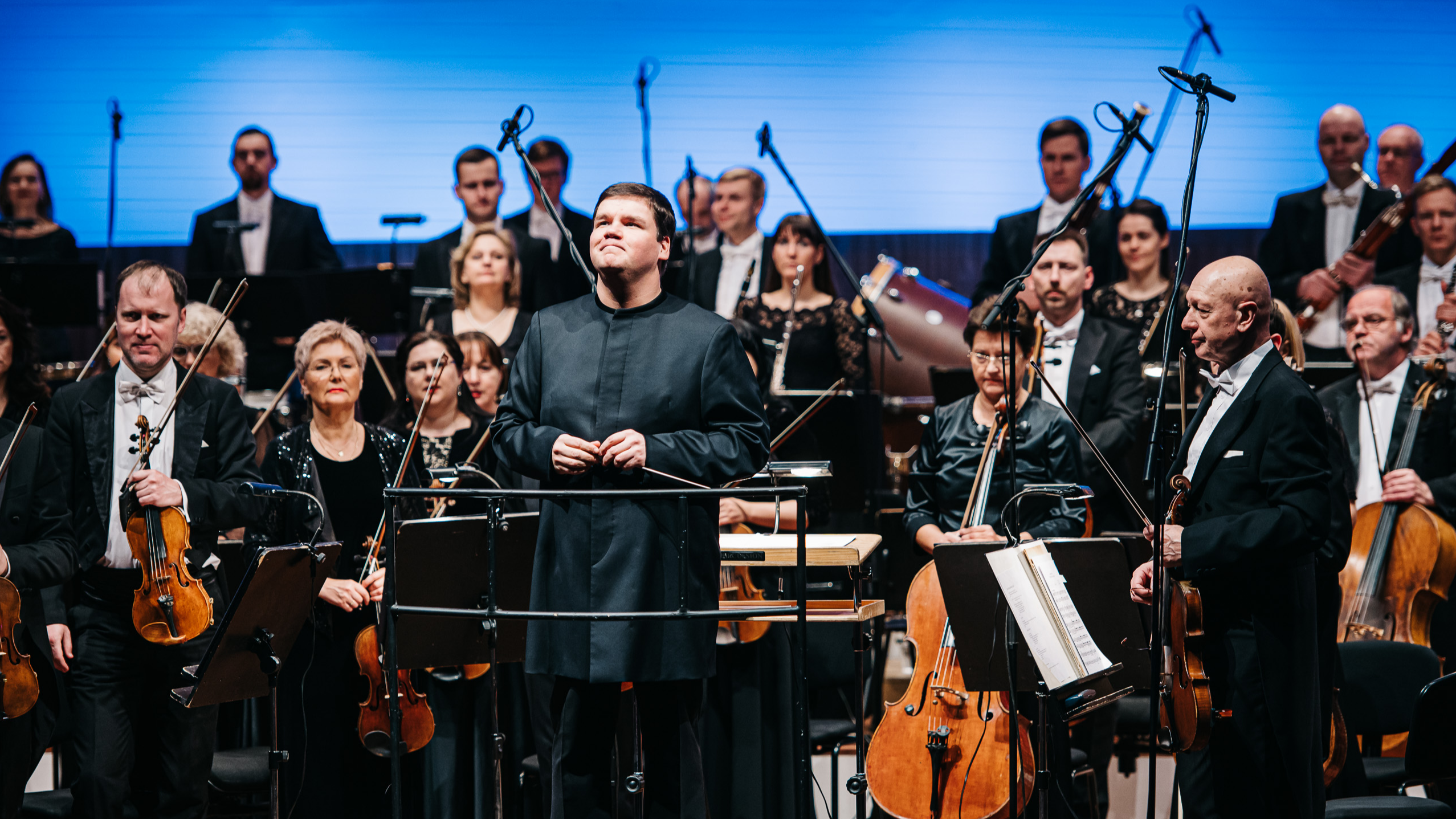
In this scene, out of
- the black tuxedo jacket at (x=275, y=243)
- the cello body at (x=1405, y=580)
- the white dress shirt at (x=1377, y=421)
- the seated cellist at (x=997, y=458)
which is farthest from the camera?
the black tuxedo jacket at (x=275, y=243)

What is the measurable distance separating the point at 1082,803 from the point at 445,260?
145 inches

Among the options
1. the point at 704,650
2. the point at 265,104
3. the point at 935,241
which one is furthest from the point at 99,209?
the point at 704,650

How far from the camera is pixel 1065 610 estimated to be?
2.68 m

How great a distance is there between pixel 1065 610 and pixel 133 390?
8.15ft

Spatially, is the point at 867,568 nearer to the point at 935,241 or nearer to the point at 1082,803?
the point at 1082,803

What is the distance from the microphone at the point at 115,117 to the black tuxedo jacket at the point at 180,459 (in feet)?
11.2

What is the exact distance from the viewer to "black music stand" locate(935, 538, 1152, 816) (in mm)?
2883

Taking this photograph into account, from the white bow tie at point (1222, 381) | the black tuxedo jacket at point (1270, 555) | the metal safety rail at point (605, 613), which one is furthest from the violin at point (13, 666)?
the white bow tie at point (1222, 381)

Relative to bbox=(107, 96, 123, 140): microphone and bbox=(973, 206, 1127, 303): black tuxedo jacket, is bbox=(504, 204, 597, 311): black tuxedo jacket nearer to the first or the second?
bbox=(973, 206, 1127, 303): black tuxedo jacket

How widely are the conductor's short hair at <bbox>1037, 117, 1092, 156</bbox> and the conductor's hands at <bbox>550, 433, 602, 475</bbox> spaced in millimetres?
3604

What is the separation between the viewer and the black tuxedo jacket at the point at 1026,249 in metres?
5.40

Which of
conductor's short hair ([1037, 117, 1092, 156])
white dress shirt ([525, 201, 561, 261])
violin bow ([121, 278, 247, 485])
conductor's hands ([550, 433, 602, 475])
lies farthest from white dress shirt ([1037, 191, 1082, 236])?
conductor's hands ([550, 433, 602, 475])

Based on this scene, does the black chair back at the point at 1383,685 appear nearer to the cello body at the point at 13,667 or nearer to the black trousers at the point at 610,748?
the black trousers at the point at 610,748

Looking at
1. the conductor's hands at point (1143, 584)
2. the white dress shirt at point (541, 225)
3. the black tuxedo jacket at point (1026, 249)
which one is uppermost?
the white dress shirt at point (541, 225)
